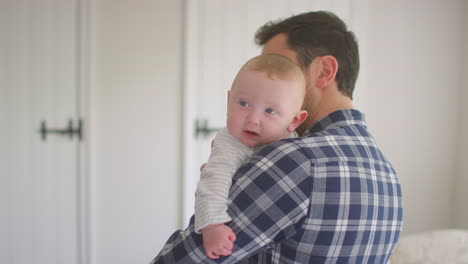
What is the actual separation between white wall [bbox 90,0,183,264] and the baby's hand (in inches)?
A: 77.8

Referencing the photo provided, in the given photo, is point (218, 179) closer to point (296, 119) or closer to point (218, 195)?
point (218, 195)

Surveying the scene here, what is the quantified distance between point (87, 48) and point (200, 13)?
0.79m

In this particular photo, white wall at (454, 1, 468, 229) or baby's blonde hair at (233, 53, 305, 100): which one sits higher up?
baby's blonde hair at (233, 53, 305, 100)

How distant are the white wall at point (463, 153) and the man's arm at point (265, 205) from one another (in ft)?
8.81

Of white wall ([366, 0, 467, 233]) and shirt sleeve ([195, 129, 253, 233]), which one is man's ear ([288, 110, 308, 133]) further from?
white wall ([366, 0, 467, 233])

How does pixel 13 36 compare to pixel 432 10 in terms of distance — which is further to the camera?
pixel 432 10

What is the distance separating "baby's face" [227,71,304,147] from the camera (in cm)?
76

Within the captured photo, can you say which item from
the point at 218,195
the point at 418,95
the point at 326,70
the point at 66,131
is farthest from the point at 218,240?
the point at 418,95

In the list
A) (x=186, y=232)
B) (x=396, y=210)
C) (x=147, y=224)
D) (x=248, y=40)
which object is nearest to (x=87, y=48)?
(x=248, y=40)

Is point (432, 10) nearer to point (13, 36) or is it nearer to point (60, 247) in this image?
point (13, 36)

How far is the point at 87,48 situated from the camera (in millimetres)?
2416

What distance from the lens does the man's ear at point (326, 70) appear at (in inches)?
35.1

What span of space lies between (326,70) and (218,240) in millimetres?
506

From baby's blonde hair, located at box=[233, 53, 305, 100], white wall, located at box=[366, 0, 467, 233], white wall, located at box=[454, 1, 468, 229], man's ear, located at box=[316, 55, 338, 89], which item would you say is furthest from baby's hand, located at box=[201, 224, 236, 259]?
white wall, located at box=[454, 1, 468, 229]
